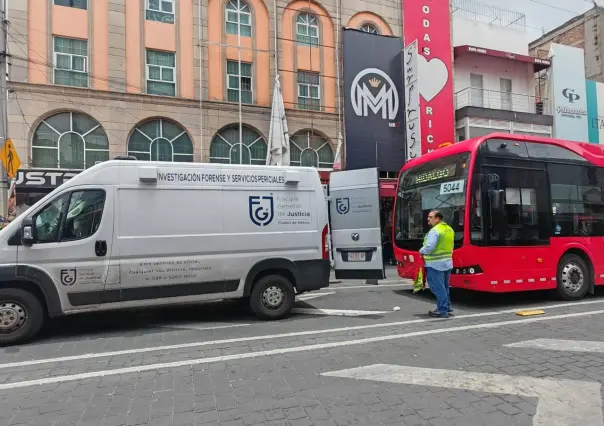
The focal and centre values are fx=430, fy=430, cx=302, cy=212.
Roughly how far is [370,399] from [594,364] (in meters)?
2.82

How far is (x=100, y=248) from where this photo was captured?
6.20 meters

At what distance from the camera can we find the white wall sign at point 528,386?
360 centimetres

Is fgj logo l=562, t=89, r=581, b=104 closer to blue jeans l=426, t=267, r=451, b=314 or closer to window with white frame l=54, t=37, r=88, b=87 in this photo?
blue jeans l=426, t=267, r=451, b=314

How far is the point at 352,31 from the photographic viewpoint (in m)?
19.1

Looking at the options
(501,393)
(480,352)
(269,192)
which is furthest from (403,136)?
(501,393)

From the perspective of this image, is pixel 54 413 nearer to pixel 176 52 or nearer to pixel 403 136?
pixel 176 52

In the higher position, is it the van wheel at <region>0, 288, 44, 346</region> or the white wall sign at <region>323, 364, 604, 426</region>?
the van wheel at <region>0, 288, 44, 346</region>

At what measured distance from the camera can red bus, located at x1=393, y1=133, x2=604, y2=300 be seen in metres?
7.82

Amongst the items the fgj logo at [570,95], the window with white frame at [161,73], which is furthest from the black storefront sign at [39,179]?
the fgj logo at [570,95]

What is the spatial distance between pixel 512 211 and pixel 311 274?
13.2 ft

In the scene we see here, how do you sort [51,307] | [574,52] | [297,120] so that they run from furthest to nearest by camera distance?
1. [574,52]
2. [297,120]
3. [51,307]

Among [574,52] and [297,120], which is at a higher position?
[574,52]

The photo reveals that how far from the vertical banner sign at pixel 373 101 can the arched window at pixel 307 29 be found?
50.8 inches

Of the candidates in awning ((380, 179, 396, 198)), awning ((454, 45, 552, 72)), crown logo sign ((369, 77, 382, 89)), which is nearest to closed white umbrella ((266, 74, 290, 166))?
awning ((380, 179, 396, 198))
